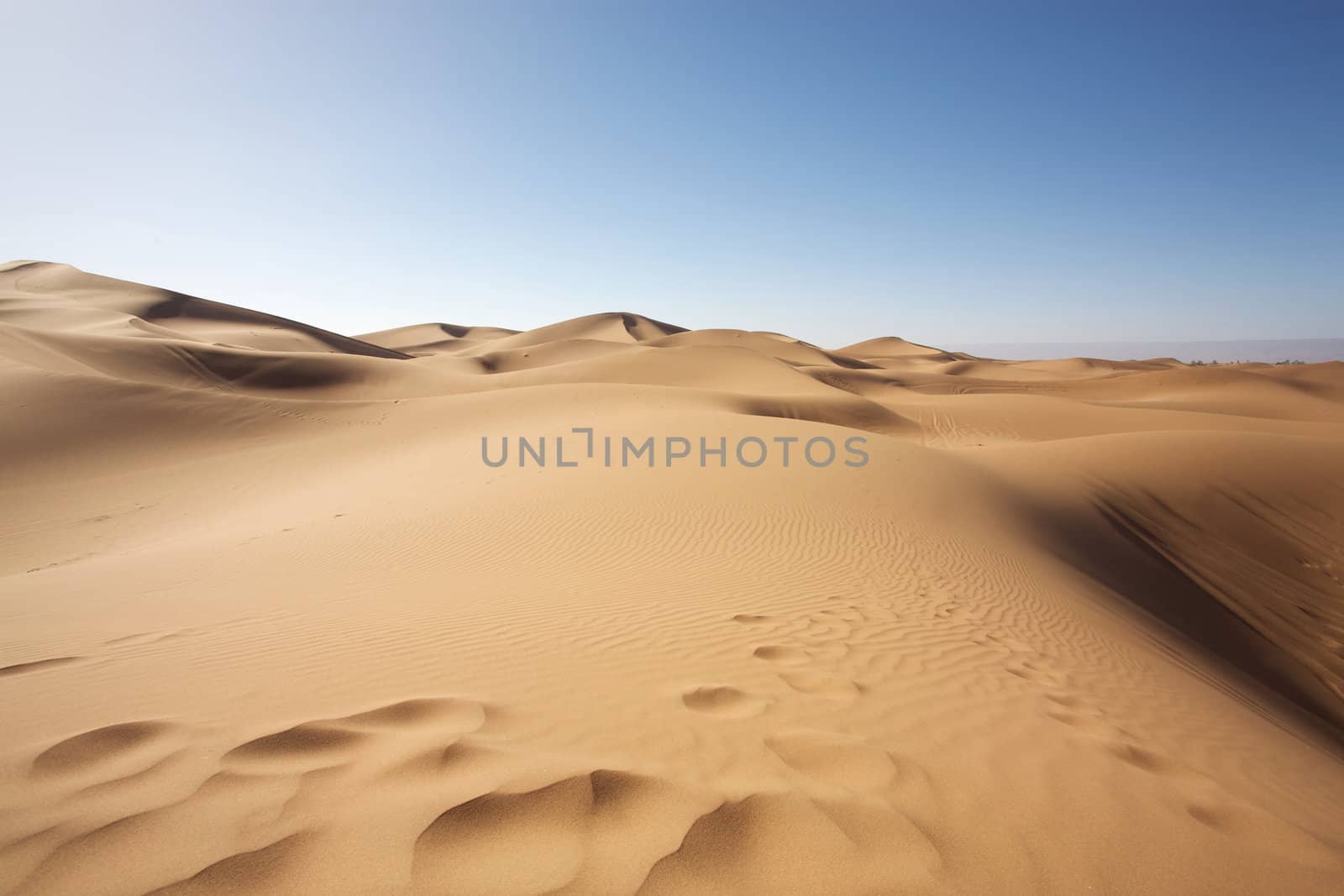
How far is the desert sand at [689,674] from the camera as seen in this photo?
6.18 ft

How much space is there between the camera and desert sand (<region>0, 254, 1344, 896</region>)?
1883 mm

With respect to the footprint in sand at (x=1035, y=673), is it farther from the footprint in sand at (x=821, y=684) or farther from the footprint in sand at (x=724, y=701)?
the footprint in sand at (x=724, y=701)

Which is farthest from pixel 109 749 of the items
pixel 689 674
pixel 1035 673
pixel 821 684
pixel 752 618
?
pixel 1035 673

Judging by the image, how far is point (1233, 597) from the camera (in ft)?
28.3

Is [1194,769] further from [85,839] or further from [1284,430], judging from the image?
[1284,430]

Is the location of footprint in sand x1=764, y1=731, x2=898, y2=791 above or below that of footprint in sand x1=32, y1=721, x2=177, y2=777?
below

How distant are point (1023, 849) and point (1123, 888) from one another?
300 mm

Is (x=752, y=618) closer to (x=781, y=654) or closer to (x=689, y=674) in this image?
(x=781, y=654)

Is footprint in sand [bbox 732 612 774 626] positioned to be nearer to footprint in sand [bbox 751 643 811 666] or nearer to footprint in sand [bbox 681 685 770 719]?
footprint in sand [bbox 751 643 811 666]

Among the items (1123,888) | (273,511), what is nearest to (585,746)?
(1123,888)

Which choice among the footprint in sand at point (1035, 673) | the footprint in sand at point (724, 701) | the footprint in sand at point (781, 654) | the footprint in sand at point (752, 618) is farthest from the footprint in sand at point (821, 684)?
the footprint in sand at point (1035, 673)

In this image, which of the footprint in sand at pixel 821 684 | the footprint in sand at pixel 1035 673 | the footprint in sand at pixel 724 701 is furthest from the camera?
the footprint in sand at pixel 1035 673

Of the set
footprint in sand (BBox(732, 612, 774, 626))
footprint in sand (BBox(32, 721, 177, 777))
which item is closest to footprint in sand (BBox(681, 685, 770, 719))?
footprint in sand (BBox(732, 612, 774, 626))

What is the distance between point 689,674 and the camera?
11.1 ft
